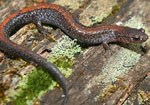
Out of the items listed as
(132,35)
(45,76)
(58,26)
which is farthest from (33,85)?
(132,35)

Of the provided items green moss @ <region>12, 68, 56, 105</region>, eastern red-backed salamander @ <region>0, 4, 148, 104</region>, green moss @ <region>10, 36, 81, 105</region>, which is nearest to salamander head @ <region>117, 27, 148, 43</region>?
eastern red-backed salamander @ <region>0, 4, 148, 104</region>

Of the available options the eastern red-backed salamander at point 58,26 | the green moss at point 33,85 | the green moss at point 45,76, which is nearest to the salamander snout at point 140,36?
the eastern red-backed salamander at point 58,26

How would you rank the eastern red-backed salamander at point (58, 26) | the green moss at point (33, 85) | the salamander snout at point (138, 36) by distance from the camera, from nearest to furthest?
the green moss at point (33, 85) < the eastern red-backed salamander at point (58, 26) < the salamander snout at point (138, 36)

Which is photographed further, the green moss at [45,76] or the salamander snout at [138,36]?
the salamander snout at [138,36]

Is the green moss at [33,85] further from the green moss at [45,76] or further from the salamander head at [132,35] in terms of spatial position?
the salamander head at [132,35]

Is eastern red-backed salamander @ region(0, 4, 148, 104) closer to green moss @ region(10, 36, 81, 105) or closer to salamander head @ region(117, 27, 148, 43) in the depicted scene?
salamander head @ region(117, 27, 148, 43)

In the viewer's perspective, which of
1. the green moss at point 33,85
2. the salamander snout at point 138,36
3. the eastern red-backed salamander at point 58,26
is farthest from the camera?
the salamander snout at point 138,36

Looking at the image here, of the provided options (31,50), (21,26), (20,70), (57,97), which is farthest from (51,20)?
(57,97)

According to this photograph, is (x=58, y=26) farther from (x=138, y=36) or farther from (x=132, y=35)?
(x=138, y=36)
